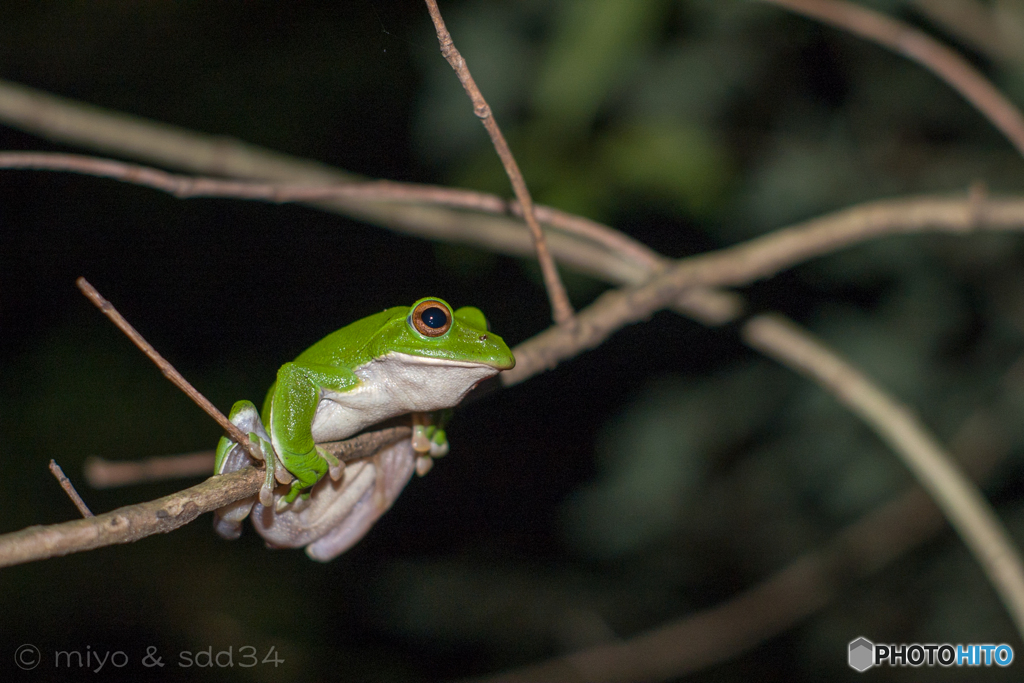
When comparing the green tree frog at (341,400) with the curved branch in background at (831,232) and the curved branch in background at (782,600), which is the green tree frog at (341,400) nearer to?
the curved branch in background at (831,232)

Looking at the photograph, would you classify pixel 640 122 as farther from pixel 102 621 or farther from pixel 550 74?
pixel 102 621

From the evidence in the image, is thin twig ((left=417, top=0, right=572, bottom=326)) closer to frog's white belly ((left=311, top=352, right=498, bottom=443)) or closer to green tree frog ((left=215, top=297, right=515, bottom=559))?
green tree frog ((left=215, top=297, right=515, bottom=559))

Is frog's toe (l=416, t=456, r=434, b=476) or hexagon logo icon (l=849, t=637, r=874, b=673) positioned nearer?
frog's toe (l=416, t=456, r=434, b=476)

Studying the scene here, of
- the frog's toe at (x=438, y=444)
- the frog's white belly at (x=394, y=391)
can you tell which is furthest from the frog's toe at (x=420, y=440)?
the frog's white belly at (x=394, y=391)

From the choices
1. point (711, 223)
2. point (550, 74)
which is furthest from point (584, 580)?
point (550, 74)

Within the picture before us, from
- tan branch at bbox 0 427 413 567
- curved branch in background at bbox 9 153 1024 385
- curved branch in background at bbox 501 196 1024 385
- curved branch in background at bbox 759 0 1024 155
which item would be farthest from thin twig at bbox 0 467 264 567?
curved branch in background at bbox 759 0 1024 155
